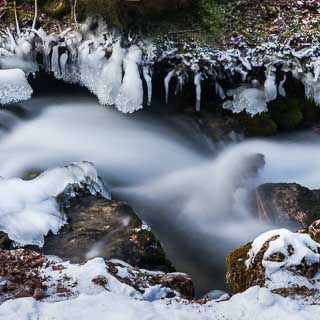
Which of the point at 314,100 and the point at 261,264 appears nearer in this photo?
the point at 261,264

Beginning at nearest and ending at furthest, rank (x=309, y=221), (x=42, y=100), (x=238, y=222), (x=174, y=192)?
(x=309, y=221), (x=238, y=222), (x=174, y=192), (x=42, y=100)

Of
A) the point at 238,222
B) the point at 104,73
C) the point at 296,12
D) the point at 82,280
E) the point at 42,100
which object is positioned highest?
the point at 296,12

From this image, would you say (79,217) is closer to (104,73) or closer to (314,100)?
(104,73)

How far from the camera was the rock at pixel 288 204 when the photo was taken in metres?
4.97

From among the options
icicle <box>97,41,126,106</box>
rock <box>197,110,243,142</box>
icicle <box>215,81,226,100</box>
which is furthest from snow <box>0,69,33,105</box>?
icicle <box>215,81,226,100</box>

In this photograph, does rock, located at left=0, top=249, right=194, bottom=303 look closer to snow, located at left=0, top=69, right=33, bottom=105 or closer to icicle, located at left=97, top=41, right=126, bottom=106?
snow, located at left=0, top=69, right=33, bottom=105

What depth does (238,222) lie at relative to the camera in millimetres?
5266

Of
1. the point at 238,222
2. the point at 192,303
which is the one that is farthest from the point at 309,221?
the point at 192,303

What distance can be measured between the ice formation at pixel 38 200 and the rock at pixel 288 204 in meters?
1.68

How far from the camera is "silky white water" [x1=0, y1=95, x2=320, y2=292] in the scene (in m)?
5.12

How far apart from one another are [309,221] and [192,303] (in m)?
2.23

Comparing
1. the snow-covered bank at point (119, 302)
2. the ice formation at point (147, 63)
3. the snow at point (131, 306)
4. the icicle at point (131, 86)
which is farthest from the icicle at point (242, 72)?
the snow at point (131, 306)

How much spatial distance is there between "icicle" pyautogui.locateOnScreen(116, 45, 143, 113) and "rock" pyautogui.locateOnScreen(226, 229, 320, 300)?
3251mm

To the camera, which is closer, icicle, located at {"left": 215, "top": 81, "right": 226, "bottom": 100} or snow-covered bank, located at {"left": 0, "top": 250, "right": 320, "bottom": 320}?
snow-covered bank, located at {"left": 0, "top": 250, "right": 320, "bottom": 320}
